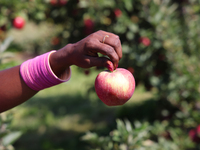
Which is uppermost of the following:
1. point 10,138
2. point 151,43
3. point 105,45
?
point 151,43

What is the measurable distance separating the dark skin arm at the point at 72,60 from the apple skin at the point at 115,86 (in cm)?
6

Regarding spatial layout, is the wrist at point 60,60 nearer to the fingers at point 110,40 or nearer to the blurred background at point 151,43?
the fingers at point 110,40

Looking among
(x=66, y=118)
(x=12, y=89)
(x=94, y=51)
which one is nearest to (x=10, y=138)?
(x=12, y=89)

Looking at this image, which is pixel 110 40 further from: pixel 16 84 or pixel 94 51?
pixel 16 84

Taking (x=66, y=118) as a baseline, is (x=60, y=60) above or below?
below

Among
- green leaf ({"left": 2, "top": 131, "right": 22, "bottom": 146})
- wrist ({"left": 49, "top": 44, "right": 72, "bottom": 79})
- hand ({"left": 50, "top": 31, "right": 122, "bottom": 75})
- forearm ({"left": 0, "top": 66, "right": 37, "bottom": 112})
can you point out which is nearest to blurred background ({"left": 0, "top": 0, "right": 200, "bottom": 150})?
green leaf ({"left": 2, "top": 131, "right": 22, "bottom": 146})

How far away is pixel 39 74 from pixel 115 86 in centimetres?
33

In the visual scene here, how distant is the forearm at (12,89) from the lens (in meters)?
1.07

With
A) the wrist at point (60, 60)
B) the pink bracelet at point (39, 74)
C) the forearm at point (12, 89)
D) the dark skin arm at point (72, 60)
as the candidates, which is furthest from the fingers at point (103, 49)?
the forearm at point (12, 89)

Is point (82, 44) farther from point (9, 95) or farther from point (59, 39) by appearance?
point (59, 39)

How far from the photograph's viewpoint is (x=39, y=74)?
106cm

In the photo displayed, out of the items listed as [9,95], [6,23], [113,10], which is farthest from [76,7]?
[9,95]

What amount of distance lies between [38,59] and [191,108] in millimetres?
1943

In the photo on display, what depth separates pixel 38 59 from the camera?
3.54 ft
